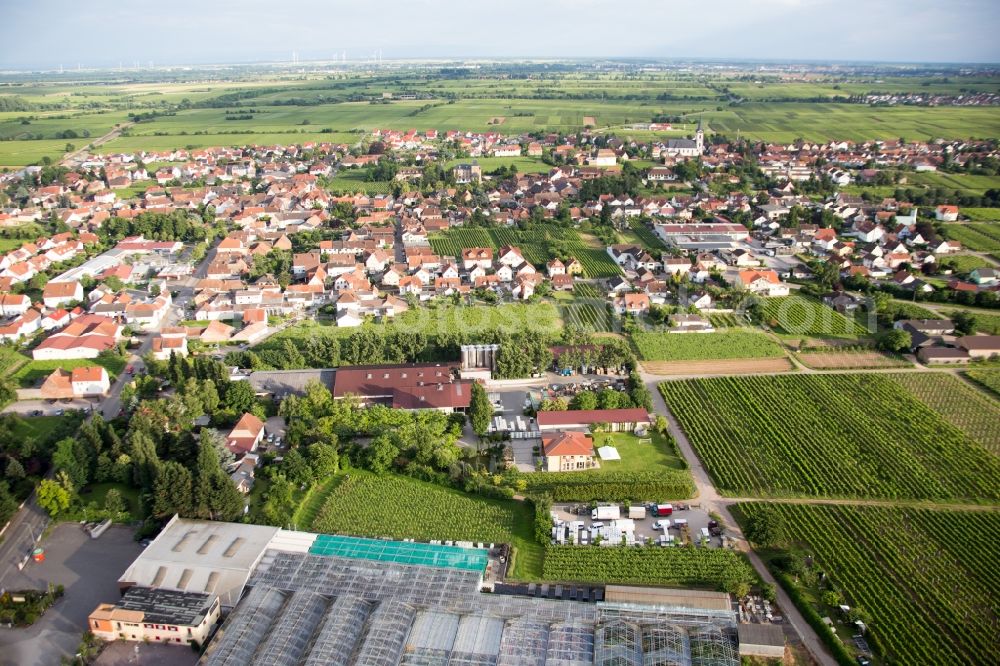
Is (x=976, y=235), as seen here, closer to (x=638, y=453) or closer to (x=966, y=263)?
(x=966, y=263)

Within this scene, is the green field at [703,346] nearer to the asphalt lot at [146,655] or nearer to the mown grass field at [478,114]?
the asphalt lot at [146,655]

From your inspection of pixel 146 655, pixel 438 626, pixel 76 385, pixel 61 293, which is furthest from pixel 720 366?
pixel 61 293

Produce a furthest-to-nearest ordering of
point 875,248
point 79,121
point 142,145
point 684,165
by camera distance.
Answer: point 79,121, point 142,145, point 684,165, point 875,248

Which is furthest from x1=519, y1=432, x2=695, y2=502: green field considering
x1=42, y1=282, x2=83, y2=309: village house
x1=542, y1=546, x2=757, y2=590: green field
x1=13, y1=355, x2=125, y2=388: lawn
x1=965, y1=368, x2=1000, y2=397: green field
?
x1=42, y1=282, x2=83, y2=309: village house

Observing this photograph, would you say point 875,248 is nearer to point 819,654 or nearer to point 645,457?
point 645,457

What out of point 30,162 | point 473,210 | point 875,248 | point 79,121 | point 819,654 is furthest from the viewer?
point 79,121

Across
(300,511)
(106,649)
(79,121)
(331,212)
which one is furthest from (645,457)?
(79,121)
